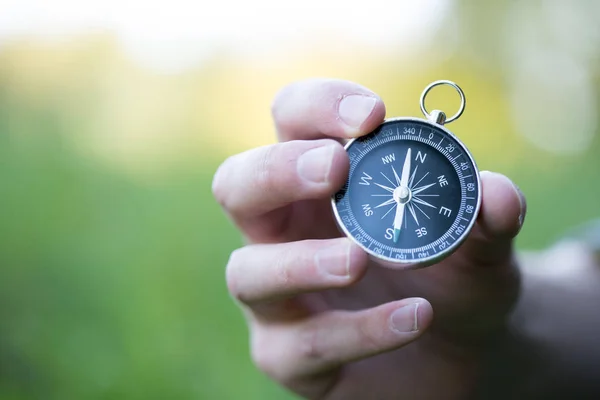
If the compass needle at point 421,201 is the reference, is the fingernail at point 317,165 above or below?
below

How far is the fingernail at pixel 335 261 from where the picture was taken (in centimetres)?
128

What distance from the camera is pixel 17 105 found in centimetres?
285

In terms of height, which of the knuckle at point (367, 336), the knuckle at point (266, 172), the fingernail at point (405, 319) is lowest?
the knuckle at point (367, 336)

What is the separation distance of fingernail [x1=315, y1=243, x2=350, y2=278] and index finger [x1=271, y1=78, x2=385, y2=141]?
29 cm

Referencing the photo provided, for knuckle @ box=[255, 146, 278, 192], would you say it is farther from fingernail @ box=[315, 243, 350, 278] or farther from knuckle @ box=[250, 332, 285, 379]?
knuckle @ box=[250, 332, 285, 379]

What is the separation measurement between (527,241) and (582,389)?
1501 mm

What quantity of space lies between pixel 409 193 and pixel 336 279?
29cm

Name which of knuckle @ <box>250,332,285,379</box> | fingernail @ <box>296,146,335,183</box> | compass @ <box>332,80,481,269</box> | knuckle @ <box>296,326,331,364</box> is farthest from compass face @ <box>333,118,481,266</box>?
knuckle @ <box>250,332,285,379</box>

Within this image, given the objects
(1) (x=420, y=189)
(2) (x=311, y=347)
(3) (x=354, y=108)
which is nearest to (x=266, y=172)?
(3) (x=354, y=108)

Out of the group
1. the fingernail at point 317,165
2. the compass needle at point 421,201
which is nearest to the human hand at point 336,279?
the fingernail at point 317,165

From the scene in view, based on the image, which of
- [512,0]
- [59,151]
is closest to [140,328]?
[59,151]

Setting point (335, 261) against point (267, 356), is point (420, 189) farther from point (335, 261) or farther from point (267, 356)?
point (267, 356)

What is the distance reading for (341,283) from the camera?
4.26ft

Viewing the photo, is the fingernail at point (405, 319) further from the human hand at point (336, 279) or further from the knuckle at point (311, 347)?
the knuckle at point (311, 347)
